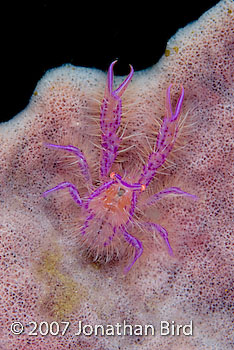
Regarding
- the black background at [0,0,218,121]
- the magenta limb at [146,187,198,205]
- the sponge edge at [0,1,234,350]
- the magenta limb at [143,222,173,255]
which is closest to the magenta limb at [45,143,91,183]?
the sponge edge at [0,1,234,350]

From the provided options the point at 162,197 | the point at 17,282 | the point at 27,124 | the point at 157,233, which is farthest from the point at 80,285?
the point at 27,124

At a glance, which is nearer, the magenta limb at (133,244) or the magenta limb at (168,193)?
the magenta limb at (168,193)

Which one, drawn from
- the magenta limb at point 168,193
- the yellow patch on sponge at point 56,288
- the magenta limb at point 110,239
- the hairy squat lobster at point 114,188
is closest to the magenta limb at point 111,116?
the hairy squat lobster at point 114,188

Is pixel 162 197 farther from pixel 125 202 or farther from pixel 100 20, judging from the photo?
pixel 100 20

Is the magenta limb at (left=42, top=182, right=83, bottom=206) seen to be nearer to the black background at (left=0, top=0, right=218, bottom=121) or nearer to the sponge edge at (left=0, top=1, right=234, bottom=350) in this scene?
the sponge edge at (left=0, top=1, right=234, bottom=350)

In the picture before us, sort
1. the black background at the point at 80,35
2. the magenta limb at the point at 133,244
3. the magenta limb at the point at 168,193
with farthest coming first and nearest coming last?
the magenta limb at the point at 133,244, the magenta limb at the point at 168,193, the black background at the point at 80,35

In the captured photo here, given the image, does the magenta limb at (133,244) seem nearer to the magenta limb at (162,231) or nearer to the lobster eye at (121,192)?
the magenta limb at (162,231)
